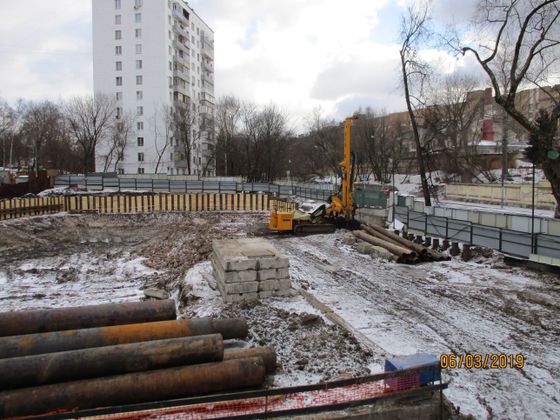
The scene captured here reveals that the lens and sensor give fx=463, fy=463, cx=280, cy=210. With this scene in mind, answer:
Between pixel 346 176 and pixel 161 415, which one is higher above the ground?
pixel 346 176

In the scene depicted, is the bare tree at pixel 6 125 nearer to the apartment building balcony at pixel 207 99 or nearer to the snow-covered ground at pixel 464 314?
the apartment building balcony at pixel 207 99

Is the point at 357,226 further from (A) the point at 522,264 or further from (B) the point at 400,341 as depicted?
(B) the point at 400,341

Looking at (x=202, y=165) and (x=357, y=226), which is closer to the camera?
(x=357, y=226)

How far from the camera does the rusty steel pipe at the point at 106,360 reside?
220 inches

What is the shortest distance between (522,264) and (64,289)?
1413cm

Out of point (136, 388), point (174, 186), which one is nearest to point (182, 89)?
point (174, 186)

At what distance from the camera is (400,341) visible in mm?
8383

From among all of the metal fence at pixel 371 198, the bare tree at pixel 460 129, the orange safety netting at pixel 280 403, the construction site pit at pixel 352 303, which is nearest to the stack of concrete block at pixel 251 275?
the construction site pit at pixel 352 303

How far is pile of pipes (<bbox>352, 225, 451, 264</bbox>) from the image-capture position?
15531mm

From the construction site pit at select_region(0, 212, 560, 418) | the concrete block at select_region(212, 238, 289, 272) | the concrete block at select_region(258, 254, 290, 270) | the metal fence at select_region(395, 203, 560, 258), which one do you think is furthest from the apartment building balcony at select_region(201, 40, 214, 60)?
the concrete block at select_region(258, 254, 290, 270)

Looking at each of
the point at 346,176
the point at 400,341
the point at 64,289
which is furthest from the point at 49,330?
the point at 346,176

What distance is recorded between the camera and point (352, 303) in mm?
10688

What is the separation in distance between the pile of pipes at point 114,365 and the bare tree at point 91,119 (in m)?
59.2

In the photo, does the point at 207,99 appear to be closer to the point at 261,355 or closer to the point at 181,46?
the point at 181,46
